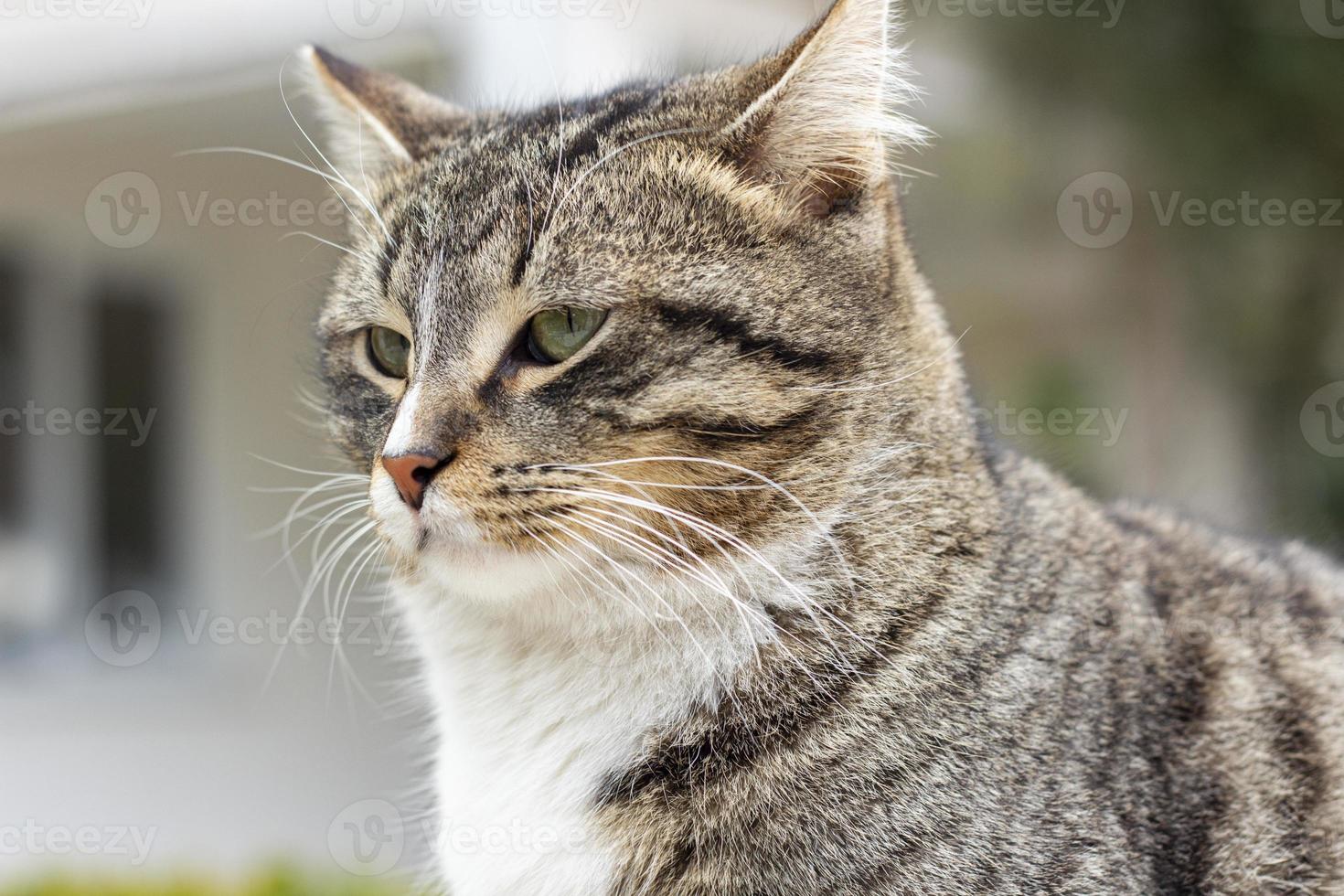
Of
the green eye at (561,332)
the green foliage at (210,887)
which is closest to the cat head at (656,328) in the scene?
the green eye at (561,332)

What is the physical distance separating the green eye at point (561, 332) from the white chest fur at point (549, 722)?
1.52 ft

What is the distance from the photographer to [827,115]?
2094 mm

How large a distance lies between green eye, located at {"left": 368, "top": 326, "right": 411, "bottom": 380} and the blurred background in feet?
8.69

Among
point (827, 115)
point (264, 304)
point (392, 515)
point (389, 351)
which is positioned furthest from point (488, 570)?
point (264, 304)

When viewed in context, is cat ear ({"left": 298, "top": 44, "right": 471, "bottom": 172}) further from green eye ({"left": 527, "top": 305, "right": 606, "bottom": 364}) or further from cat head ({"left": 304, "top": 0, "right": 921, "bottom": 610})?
green eye ({"left": 527, "top": 305, "right": 606, "bottom": 364})

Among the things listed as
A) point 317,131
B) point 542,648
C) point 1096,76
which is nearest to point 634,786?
point 542,648

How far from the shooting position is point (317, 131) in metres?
6.18

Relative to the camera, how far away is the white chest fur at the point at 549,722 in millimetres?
2021

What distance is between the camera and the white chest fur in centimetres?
202

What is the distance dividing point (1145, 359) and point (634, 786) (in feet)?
29.6

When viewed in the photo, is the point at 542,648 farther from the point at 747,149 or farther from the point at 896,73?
the point at 896,73

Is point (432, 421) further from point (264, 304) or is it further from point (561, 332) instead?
point (264, 304)

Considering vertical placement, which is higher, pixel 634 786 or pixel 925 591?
pixel 925 591

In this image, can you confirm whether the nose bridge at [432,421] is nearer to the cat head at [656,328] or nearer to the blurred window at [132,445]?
the cat head at [656,328]
